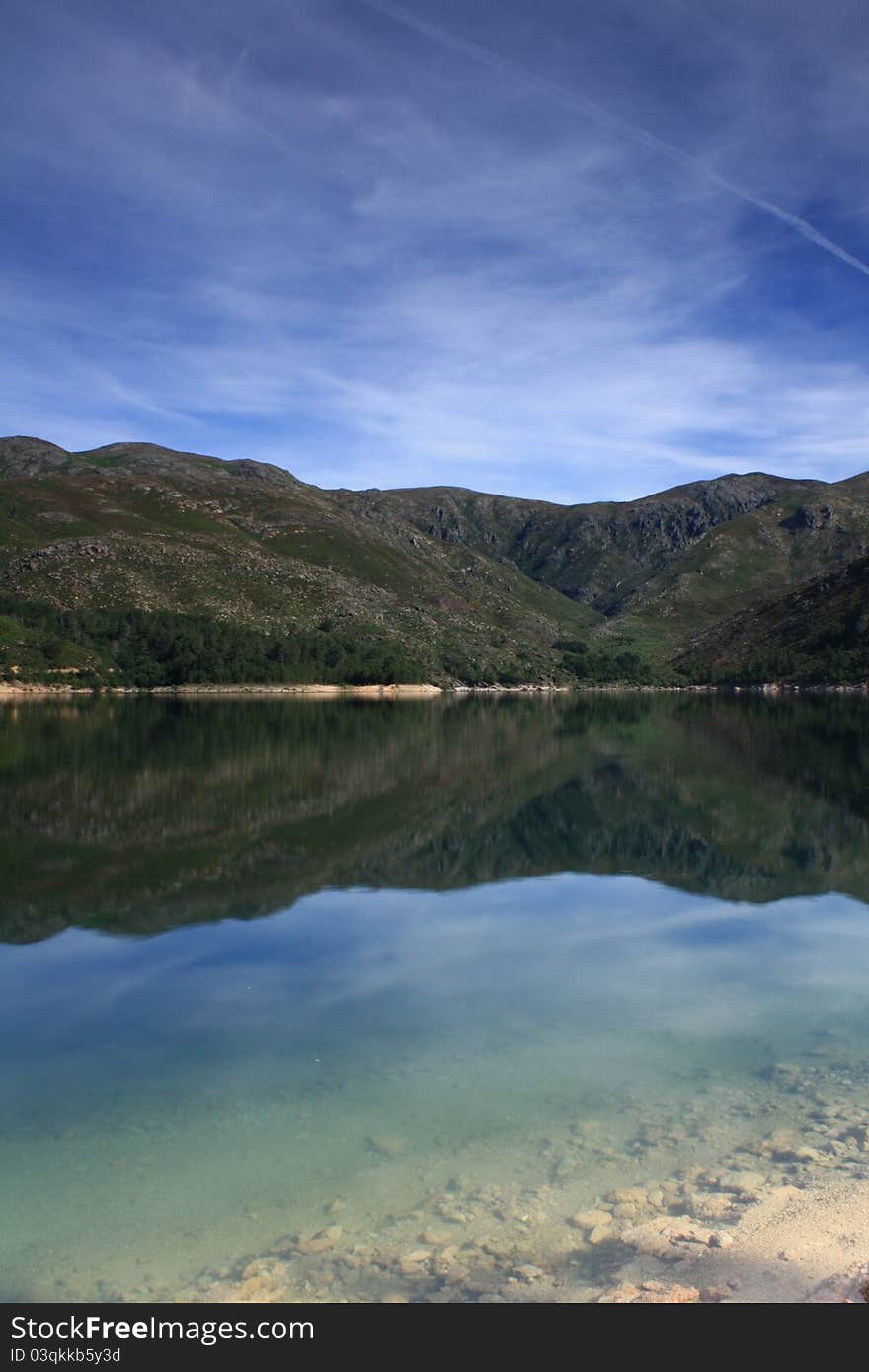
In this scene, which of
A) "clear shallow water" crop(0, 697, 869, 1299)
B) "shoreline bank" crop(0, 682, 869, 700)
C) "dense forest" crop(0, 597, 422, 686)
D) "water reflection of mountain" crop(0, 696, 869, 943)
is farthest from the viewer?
"dense forest" crop(0, 597, 422, 686)

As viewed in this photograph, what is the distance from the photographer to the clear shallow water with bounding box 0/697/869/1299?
9.18 meters

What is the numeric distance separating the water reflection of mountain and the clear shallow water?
22 centimetres

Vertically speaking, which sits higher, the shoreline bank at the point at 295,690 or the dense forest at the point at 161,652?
the dense forest at the point at 161,652

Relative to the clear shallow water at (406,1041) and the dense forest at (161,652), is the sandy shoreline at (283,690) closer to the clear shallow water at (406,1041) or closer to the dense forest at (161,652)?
the dense forest at (161,652)

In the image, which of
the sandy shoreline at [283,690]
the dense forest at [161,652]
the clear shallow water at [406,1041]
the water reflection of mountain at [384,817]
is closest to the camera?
the clear shallow water at [406,1041]

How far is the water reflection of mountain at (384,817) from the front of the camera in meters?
24.8

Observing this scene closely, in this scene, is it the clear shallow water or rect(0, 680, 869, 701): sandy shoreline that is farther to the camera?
rect(0, 680, 869, 701): sandy shoreline

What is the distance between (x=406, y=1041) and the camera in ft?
46.3

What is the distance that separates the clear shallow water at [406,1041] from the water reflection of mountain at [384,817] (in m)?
0.22

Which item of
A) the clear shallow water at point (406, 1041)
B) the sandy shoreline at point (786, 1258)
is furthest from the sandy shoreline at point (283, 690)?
the sandy shoreline at point (786, 1258)

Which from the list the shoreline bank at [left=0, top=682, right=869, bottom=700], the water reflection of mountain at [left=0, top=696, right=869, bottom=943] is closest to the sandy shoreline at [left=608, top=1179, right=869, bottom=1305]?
the water reflection of mountain at [left=0, top=696, right=869, bottom=943]

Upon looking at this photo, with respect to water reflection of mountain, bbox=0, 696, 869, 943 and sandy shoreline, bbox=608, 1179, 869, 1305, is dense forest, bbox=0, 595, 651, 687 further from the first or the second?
sandy shoreline, bbox=608, 1179, 869, 1305
